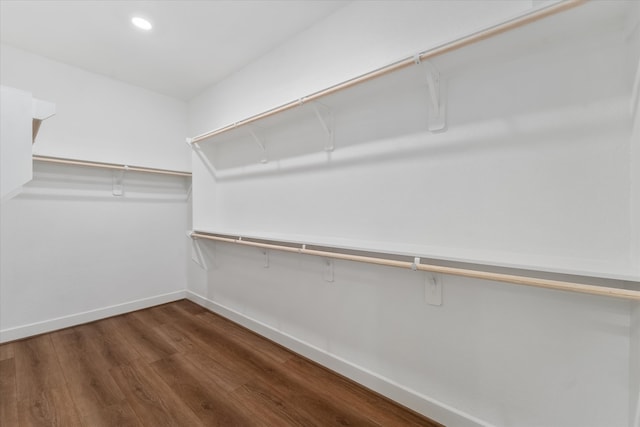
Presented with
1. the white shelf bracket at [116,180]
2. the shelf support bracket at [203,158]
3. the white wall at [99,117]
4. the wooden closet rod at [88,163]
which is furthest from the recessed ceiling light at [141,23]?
the white shelf bracket at [116,180]

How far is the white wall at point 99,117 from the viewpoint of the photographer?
2.39m

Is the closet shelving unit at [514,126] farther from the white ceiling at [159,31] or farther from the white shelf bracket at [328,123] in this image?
the white ceiling at [159,31]

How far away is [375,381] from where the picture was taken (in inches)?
63.5

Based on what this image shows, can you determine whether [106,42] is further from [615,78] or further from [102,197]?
[615,78]

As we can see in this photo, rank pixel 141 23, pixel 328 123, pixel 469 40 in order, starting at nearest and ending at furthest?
pixel 469 40, pixel 328 123, pixel 141 23

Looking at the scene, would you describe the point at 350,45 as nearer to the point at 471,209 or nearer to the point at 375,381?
the point at 471,209

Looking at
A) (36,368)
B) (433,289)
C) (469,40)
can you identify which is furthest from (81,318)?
(469,40)

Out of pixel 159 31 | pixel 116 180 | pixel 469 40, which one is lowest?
pixel 116 180

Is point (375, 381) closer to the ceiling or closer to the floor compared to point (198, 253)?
closer to the floor

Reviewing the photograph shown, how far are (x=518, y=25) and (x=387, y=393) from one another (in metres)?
1.83

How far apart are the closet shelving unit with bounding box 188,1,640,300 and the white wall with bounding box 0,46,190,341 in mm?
2130

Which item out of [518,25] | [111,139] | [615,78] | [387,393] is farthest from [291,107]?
[111,139]

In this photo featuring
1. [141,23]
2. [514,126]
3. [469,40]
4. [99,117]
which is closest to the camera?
[469,40]

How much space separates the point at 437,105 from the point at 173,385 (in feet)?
7.33
